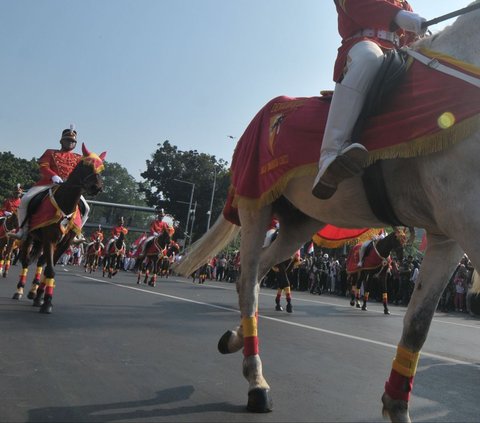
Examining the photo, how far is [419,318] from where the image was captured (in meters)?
3.13

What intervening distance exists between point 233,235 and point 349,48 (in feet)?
7.38

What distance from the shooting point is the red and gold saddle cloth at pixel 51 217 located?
328 inches

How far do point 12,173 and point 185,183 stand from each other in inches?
883

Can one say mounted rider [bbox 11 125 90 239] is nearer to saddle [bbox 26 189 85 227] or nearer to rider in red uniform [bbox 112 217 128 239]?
saddle [bbox 26 189 85 227]

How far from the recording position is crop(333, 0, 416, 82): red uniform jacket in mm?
3264

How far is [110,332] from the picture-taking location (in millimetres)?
6246

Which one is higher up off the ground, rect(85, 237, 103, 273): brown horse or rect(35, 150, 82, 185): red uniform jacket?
rect(35, 150, 82, 185): red uniform jacket

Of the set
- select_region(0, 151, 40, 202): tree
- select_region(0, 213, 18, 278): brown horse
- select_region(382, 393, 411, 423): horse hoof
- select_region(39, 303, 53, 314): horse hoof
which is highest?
select_region(0, 151, 40, 202): tree

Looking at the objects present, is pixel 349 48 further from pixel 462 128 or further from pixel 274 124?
pixel 462 128

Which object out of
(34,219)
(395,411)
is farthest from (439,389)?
(34,219)

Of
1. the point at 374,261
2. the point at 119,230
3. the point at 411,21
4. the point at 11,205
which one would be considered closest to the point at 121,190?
the point at 119,230

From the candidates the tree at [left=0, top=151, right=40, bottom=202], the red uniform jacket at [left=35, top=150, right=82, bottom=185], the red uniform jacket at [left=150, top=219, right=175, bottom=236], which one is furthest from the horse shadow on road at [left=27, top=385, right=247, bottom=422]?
the tree at [left=0, top=151, right=40, bottom=202]

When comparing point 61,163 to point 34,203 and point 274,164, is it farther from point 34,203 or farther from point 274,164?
point 274,164

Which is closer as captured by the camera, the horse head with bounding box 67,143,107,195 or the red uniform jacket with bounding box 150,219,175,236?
the horse head with bounding box 67,143,107,195
